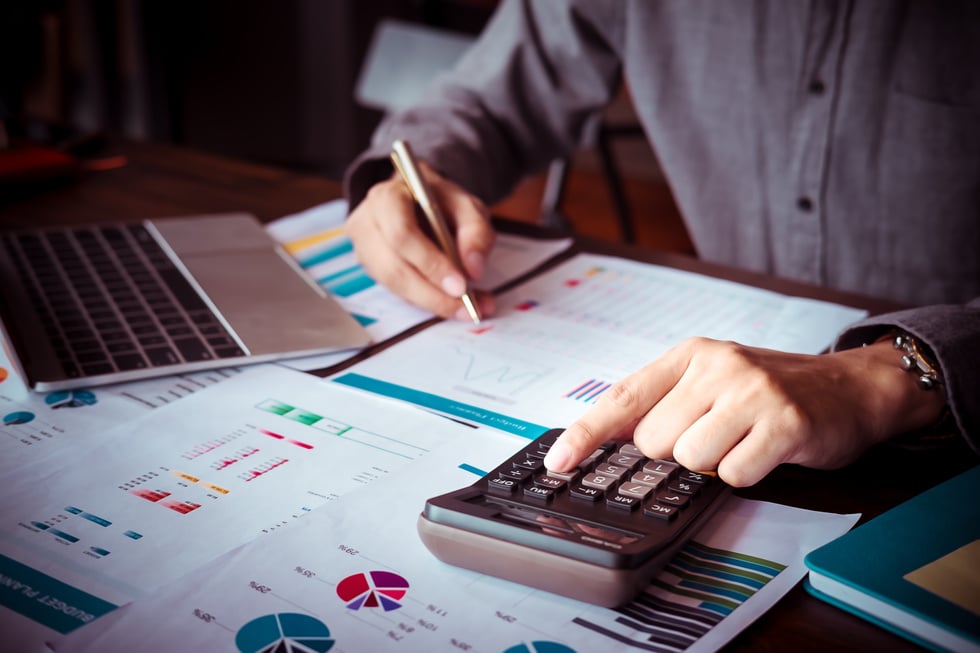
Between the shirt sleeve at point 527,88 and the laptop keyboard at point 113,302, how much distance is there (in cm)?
35

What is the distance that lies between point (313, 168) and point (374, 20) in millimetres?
637

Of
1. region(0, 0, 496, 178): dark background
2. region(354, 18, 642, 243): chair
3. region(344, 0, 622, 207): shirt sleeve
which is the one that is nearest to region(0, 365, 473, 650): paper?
region(344, 0, 622, 207): shirt sleeve

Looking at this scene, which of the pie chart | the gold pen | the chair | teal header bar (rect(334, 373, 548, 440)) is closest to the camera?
the pie chart

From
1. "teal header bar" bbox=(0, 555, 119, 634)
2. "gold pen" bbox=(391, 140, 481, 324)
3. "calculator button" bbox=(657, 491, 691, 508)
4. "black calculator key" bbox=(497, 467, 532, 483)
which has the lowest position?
"teal header bar" bbox=(0, 555, 119, 634)

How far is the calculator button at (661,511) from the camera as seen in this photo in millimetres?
466

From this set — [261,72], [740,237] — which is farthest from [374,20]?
[740,237]

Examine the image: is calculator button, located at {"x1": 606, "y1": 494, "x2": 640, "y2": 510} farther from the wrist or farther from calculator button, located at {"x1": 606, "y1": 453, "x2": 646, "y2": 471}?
the wrist

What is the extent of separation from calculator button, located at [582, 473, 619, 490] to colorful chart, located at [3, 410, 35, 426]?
1.21 feet

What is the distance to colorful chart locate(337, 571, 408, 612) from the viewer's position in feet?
1.42

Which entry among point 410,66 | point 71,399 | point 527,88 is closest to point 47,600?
point 71,399

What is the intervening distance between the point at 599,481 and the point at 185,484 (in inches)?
9.6

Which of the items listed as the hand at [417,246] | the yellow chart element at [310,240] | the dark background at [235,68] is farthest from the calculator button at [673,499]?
the dark background at [235,68]

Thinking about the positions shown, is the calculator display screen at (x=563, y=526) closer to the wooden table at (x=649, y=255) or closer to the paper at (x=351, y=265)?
the wooden table at (x=649, y=255)

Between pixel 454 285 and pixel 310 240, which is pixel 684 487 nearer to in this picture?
pixel 454 285
